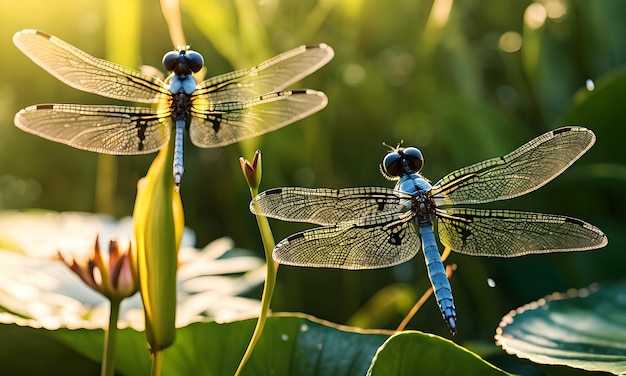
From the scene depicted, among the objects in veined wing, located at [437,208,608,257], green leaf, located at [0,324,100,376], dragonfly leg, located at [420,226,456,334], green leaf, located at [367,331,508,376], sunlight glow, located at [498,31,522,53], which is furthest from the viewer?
sunlight glow, located at [498,31,522,53]

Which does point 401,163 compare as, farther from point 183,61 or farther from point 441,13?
point 441,13

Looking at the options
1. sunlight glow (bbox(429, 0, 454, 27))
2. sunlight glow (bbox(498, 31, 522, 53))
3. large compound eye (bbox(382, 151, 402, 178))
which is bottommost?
large compound eye (bbox(382, 151, 402, 178))

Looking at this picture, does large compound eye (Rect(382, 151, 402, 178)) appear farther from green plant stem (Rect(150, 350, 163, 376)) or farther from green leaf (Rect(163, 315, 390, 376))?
green plant stem (Rect(150, 350, 163, 376))

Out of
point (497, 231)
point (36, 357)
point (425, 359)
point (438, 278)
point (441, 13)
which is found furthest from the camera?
point (441, 13)

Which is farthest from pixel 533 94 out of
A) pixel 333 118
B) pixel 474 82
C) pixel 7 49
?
pixel 7 49

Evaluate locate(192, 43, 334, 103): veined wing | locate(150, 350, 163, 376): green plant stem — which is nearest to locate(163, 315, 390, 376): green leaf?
locate(150, 350, 163, 376): green plant stem

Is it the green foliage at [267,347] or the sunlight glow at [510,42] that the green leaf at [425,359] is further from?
the sunlight glow at [510,42]

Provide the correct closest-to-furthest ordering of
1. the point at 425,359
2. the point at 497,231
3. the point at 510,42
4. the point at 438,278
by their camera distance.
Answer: the point at 425,359
the point at 438,278
the point at 497,231
the point at 510,42

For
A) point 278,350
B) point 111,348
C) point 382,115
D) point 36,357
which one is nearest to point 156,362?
point 111,348
